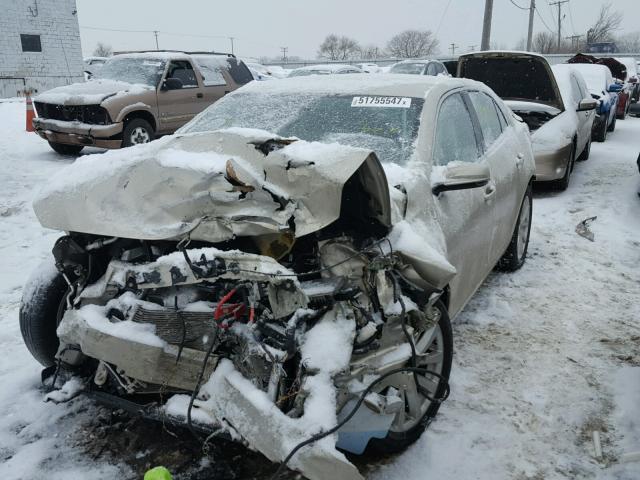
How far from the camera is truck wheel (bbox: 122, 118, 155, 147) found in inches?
365

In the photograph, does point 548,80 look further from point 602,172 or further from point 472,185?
point 472,185

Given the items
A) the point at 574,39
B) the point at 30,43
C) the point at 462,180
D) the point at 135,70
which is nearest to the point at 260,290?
the point at 462,180

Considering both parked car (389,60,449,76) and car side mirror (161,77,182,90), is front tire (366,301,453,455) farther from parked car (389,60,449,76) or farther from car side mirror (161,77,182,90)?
parked car (389,60,449,76)

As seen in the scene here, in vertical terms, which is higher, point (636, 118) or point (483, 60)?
point (483, 60)

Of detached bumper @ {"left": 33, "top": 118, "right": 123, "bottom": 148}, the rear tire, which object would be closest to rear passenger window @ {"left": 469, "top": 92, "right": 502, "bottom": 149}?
detached bumper @ {"left": 33, "top": 118, "right": 123, "bottom": 148}

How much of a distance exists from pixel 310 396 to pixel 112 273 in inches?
43.9

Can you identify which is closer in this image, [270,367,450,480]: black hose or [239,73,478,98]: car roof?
[270,367,450,480]: black hose

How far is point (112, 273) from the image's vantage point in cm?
258

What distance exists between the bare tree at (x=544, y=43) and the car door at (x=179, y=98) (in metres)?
75.2

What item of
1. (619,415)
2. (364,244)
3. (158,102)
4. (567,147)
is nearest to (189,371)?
(364,244)

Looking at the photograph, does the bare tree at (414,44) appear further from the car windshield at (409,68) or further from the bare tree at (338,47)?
the car windshield at (409,68)

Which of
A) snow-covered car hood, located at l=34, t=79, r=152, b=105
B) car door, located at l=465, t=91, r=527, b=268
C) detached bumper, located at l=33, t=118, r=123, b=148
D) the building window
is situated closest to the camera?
car door, located at l=465, t=91, r=527, b=268

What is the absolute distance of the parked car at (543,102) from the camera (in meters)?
7.45

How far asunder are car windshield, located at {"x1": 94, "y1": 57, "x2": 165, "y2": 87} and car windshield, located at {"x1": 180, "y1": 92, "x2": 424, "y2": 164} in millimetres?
6845
